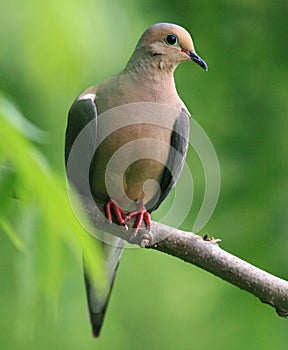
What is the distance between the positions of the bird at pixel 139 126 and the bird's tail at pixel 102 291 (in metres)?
0.22

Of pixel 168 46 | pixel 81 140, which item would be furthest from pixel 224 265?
pixel 168 46

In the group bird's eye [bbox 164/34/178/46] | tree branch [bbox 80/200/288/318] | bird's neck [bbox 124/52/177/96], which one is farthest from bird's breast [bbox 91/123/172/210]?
tree branch [bbox 80/200/288/318]

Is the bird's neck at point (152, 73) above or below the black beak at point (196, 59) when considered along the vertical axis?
below

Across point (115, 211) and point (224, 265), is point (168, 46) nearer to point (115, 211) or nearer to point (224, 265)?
point (115, 211)

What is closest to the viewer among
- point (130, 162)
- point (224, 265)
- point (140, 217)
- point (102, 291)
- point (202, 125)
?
point (224, 265)

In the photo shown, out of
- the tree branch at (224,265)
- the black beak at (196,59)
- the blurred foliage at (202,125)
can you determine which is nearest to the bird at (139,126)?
the black beak at (196,59)

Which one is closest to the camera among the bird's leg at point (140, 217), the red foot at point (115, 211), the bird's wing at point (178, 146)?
the bird's leg at point (140, 217)

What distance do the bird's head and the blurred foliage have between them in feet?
0.61

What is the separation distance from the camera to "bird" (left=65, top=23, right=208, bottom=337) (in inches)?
94.7

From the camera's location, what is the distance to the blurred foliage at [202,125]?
2.63 metres

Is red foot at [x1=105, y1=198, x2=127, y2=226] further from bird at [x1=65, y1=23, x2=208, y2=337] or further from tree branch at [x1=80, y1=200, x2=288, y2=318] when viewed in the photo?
tree branch at [x1=80, y1=200, x2=288, y2=318]

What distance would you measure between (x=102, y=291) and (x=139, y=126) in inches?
25.5

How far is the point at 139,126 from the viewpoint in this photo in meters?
2.39

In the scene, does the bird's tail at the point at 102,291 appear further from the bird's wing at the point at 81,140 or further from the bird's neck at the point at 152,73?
the bird's neck at the point at 152,73
